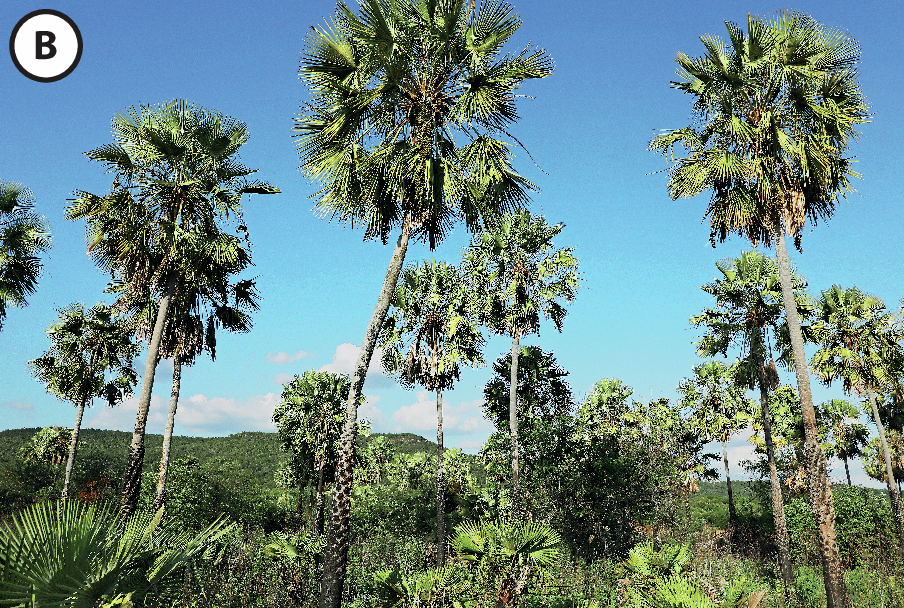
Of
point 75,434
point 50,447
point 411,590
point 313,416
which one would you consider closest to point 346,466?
point 411,590

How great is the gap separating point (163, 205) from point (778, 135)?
15323mm

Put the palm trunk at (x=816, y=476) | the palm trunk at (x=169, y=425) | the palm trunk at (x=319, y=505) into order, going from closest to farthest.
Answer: the palm trunk at (x=816, y=476)
the palm trunk at (x=169, y=425)
the palm trunk at (x=319, y=505)

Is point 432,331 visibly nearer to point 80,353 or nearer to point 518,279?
point 518,279

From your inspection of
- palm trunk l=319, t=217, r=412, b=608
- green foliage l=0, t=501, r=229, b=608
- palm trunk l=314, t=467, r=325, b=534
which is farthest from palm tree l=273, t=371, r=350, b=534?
green foliage l=0, t=501, r=229, b=608

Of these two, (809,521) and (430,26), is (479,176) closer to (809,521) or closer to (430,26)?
(430,26)

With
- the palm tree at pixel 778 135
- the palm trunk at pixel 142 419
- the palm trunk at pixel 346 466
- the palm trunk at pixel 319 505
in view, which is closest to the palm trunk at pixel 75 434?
the palm trunk at pixel 319 505

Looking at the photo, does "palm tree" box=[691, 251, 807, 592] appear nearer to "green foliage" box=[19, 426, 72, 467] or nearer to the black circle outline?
the black circle outline

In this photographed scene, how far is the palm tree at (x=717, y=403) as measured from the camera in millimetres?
34938

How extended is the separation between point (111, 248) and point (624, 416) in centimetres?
2719

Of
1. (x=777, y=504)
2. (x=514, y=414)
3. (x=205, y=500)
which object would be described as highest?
(x=514, y=414)

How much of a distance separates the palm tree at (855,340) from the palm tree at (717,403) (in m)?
8.50

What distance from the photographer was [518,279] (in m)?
24.1

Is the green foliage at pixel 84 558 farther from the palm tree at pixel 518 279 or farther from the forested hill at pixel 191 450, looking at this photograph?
the forested hill at pixel 191 450

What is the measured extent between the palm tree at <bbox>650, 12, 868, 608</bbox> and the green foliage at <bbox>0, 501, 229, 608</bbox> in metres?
13.0
